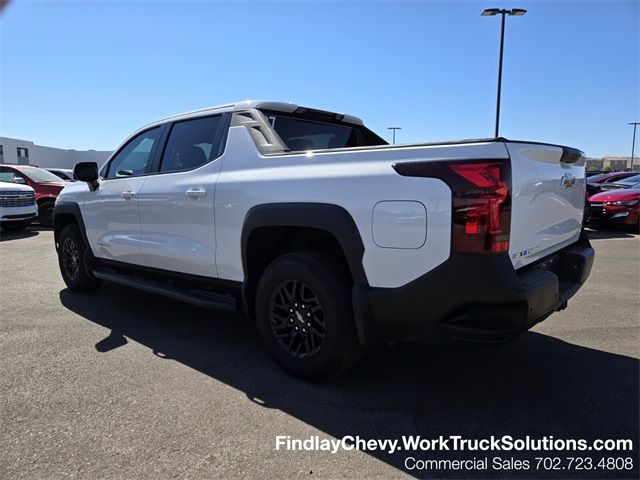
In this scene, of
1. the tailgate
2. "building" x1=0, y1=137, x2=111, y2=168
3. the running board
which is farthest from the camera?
"building" x1=0, y1=137, x2=111, y2=168

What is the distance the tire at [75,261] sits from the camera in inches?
211

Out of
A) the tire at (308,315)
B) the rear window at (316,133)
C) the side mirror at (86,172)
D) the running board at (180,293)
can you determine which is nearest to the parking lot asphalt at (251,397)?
the tire at (308,315)

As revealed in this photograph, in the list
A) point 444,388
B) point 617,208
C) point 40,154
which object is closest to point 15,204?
point 444,388

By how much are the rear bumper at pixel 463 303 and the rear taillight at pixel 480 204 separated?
7 centimetres

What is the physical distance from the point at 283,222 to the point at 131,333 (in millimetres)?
2066

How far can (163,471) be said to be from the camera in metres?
2.21

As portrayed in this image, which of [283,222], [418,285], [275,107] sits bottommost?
[418,285]

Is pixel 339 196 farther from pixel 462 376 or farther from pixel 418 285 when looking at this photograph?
pixel 462 376

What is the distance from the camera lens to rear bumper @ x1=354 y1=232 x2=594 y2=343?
2.32m

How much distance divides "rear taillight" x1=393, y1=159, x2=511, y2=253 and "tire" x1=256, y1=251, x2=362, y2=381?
824mm

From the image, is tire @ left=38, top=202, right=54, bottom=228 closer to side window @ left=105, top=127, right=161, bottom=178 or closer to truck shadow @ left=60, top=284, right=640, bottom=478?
side window @ left=105, top=127, right=161, bottom=178

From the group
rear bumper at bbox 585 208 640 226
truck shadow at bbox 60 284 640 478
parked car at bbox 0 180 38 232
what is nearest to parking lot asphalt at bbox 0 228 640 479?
truck shadow at bbox 60 284 640 478

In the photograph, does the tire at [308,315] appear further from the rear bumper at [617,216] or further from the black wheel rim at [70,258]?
the rear bumper at [617,216]

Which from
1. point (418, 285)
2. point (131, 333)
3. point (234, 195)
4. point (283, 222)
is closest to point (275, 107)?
point (234, 195)
